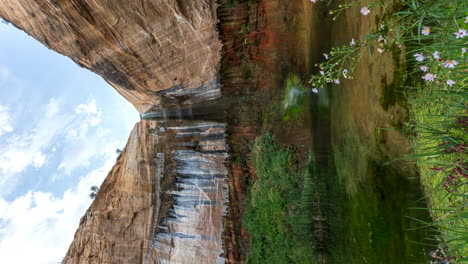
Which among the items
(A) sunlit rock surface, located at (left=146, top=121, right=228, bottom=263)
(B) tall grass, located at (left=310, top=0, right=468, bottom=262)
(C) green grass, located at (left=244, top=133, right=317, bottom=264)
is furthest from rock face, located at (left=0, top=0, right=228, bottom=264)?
(B) tall grass, located at (left=310, top=0, right=468, bottom=262)

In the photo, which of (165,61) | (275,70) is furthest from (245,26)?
(165,61)

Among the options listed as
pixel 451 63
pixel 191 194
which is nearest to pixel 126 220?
pixel 191 194

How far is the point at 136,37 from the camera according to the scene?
25.5 ft

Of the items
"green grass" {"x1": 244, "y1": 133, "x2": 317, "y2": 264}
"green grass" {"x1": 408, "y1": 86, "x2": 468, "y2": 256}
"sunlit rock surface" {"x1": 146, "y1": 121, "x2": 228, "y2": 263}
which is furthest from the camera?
"sunlit rock surface" {"x1": 146, "y1": 121, "x2": 228, "y2": 263}

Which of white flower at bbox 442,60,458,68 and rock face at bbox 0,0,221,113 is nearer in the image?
white flower at bbox 442,60,458,68

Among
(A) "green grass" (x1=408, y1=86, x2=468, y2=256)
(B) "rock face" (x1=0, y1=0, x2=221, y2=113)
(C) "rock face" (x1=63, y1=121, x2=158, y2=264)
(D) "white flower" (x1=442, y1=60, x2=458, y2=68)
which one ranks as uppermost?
(B) "rock face" (x1=0, y1=0, x2=221, y2=113)

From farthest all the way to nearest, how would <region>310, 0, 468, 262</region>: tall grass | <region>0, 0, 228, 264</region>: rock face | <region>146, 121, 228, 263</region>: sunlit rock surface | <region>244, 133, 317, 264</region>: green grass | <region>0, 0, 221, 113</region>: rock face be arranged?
<region>146, 121, 228, 263</region>: sunlit rock surface, <region>0, 0, 228, 264</region>: rock face, <region>244, 133, 317, 264</region>: green grass, <region>0, 0, 221, 113</region>: rock face, <region>310, 0, 468, 262</region>: tall grass

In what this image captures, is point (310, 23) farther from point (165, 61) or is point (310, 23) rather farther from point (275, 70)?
point (165, 61)

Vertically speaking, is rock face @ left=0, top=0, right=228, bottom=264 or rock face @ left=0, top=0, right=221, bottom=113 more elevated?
rock face @ left=0, top=0, right=221, bottom=113

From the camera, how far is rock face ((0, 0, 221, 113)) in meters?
7.31

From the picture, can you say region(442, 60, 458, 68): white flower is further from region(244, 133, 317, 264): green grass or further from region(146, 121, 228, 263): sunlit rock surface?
region(146, 121, 228, 263): sunlit rock surface

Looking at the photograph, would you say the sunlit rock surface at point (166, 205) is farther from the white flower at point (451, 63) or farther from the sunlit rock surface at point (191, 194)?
the white flower at point (451, 63)

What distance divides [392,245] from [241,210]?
455cm

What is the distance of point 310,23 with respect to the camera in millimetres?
7688
